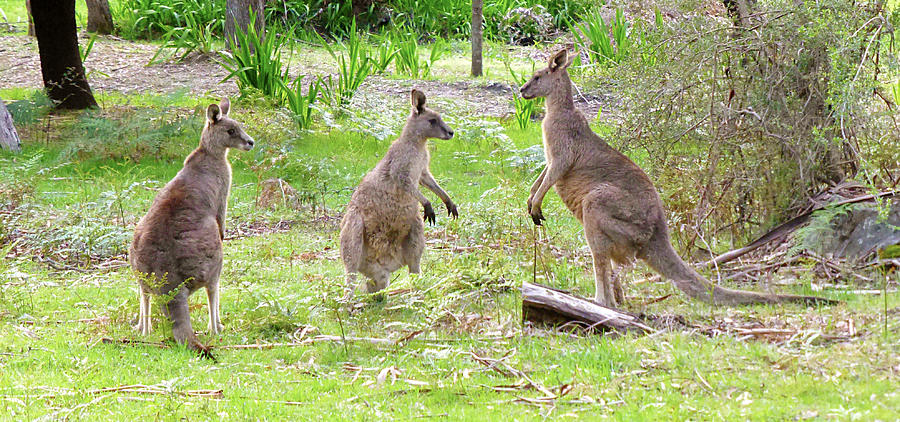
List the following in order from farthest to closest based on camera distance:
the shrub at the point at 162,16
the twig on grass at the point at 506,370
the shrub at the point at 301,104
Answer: the shrub at the point at 162,16, the shrub at the point at 301,104, the twig on grass at the point at 506,370

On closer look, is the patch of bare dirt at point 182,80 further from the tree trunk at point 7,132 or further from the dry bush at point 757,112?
the dry bush at point 757,112

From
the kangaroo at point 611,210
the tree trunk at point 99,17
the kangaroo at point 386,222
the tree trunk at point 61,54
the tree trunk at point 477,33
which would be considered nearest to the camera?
the kangaroo at point 611,210

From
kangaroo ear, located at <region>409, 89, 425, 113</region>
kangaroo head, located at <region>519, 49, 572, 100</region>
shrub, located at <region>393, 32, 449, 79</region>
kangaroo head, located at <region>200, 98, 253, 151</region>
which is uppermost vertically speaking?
kangaroo head, located at <region>519, 49, 572, 100</region>

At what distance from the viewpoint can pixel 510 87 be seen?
1639cm

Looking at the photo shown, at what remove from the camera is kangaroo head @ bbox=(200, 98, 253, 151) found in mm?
7062

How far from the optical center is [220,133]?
280 inches

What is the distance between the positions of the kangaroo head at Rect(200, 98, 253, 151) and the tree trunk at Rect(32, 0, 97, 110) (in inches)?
273

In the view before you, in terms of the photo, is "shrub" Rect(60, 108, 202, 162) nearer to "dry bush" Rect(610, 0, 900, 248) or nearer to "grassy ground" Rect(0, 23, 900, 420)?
"grassy ground" Rect(0, 23, 900, 420)

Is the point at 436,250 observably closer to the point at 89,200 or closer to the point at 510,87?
the point at 89,200

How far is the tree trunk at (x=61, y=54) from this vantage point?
13.4 meters

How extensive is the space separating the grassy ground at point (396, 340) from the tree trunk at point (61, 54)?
12.6 ft

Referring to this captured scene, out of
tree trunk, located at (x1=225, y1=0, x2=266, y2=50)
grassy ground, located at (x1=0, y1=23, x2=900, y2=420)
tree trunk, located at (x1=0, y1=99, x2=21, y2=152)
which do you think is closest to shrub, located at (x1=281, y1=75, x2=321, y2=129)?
grassy ground, located at (x1=0, y1=23, x2=900, y2=420)

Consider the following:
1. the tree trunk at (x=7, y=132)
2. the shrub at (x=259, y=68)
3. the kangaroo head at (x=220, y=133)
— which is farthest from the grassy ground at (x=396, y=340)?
the shrub at (x=259, y=68)

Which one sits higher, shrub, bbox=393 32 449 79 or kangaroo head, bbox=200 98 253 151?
kangaroo head, bbox=200 98 253 151
